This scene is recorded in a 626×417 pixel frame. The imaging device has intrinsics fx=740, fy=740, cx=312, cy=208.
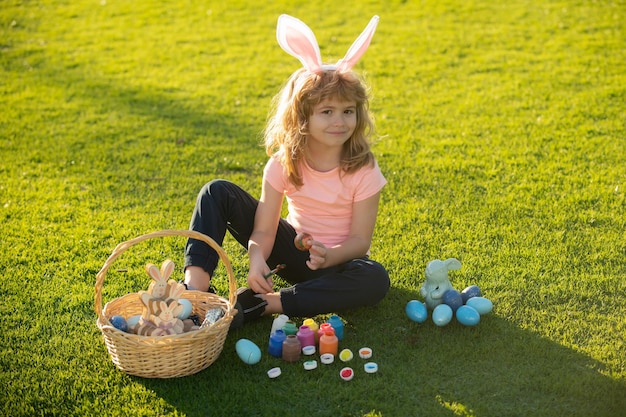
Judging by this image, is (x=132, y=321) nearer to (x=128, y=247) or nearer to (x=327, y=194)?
(x=128, y=247)

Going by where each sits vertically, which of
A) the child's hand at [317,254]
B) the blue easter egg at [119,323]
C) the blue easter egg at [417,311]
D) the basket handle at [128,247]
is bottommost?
the blue easter egg at [417,311]

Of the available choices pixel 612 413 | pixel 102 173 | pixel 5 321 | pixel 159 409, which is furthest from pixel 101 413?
pixel 102 173

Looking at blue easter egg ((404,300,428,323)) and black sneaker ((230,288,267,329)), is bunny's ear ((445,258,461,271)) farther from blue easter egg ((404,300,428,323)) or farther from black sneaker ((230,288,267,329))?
black sneaker ((230,288,267,329))

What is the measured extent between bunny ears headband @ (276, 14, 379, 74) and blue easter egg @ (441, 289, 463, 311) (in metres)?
1.09

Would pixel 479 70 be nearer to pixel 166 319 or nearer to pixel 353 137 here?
pixel 353 137

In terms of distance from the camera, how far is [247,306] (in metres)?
3.29

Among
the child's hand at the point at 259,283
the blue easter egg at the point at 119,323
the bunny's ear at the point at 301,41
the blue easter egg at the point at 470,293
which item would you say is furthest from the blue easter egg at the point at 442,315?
the blue easter egg at the point at 119,323

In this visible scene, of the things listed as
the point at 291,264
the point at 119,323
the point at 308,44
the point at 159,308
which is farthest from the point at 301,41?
the point at 119,323

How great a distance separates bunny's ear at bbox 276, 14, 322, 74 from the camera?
3.21 meters

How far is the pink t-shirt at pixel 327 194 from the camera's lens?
11.1ft

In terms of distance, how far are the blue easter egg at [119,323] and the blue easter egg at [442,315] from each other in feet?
4.22

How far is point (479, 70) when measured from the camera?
656cm

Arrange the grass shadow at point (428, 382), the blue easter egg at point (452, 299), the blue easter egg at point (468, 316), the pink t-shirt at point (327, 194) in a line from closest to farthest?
the grass shadow at point (428, 382), the blue easter egg at point (468, 316), the blue easter egg at point (452, 299), the pink t-shirt at point (327, 194)

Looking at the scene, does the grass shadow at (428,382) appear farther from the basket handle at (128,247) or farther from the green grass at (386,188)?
the basket handle at (128,247)
